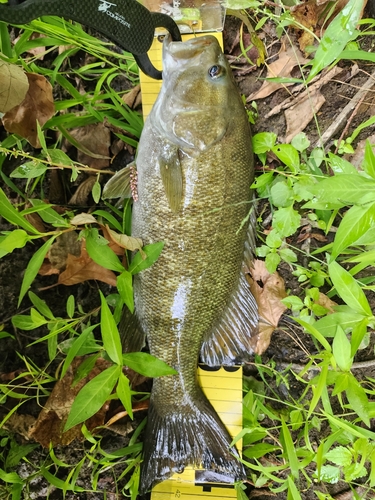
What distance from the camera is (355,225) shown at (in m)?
1.51

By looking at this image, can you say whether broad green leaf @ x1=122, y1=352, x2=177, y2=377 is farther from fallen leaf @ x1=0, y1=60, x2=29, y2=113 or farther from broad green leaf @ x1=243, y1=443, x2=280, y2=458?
fallen leaf @ x1=0, y1=60, x2=29, y2=113

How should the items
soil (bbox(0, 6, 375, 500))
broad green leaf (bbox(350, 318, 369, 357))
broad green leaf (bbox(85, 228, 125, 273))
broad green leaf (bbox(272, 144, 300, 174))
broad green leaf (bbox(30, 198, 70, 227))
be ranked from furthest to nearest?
soil (bbox(0, 6, 375, 500)) → broad green leaf (bbox(272, 144, 300, 174)) → broad green leaf (bbox(30, 198, 70, 227)) → broad green leaf (bbox(85, 228, 125, 273)) → broad green leaf (bbox(350, 318, 369, 357))

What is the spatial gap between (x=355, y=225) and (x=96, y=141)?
161cm

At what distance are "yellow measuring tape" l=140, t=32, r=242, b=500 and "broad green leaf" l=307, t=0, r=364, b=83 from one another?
29.9 inches

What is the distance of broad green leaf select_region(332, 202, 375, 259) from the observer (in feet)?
4.90

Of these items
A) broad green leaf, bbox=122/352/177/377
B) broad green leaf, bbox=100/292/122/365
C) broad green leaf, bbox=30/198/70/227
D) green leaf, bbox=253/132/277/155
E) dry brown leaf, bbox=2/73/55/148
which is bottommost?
broad green leaf, bbox=122/352/177/377

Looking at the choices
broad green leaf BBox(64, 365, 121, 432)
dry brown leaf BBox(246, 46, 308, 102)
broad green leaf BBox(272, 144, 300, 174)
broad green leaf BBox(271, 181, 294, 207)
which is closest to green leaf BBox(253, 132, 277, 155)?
broad green leaf BBox(272, 144, 300, 174)

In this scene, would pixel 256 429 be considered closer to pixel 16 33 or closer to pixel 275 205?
pixel 275 205

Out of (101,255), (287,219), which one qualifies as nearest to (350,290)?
(287,219)

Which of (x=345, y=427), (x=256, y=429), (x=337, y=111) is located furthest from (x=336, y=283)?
(x=337, y=111)

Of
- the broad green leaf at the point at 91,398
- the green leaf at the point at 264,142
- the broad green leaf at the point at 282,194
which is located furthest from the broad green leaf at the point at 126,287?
the green leaf at the point at 264,142

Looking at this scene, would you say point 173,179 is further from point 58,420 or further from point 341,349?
point 58,420

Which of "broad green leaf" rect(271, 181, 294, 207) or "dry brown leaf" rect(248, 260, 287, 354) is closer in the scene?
"broad green leaf" rect(271, 181, 294, 207)

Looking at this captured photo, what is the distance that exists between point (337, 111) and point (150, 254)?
135 cm
